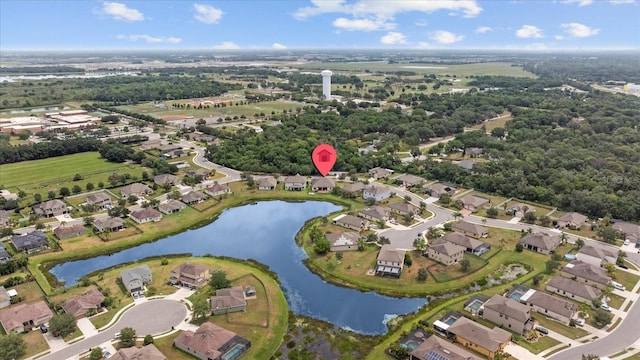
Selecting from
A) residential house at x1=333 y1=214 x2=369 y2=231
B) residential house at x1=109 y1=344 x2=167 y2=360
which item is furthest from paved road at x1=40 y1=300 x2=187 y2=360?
residential house at x1=333 y1=214 x2=369 y2=231

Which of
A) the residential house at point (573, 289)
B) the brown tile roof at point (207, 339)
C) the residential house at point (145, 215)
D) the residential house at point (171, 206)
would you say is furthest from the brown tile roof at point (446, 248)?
the residential house at point (145, 215)

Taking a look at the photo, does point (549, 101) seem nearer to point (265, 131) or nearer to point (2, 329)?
point (265, 131)

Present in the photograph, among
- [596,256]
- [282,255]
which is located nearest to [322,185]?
[282,255]

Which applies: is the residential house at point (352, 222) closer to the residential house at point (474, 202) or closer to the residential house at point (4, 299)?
the residential house at point (474, 202)

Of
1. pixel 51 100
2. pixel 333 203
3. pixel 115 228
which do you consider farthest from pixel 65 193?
pixel 51 100

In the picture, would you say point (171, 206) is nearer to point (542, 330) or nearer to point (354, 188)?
point (354, 188)

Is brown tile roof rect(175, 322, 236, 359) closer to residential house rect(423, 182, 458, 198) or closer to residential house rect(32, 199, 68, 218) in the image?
residential house rect(32, 199, 68, 218)
